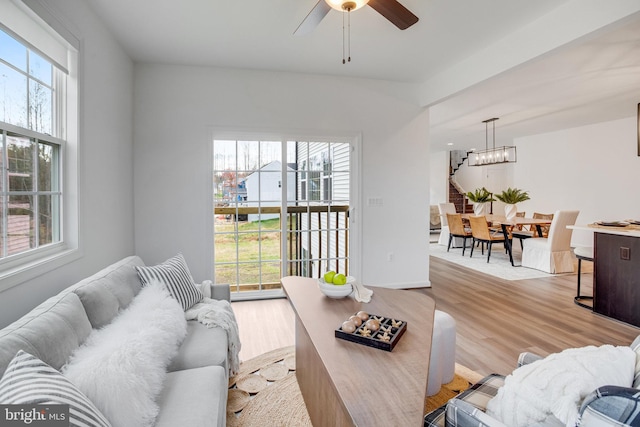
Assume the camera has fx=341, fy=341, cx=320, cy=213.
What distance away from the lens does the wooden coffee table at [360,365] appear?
1.08m

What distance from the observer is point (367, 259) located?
14.3 feet

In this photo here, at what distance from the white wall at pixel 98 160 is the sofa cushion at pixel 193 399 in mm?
911

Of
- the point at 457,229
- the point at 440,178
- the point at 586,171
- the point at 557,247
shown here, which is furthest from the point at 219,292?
the point at 440,178

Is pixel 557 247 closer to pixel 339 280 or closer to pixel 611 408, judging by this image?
pixel 339 280

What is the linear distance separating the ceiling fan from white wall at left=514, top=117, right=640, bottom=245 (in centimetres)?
687

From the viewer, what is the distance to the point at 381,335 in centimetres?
149

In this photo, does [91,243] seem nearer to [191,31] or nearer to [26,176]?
[26,176]

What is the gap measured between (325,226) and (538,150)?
6.92 metres

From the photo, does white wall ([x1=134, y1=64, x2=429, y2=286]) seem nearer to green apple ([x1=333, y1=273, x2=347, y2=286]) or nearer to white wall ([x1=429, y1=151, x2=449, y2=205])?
green apple ([x1=333, y1=273, x2=347, y2=286])

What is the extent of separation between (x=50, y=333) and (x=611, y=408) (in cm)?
174

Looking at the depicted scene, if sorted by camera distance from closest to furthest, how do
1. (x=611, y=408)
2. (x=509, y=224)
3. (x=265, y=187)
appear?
(x=611, y=408) → (x=265, y=187) → (x=509, y=224)

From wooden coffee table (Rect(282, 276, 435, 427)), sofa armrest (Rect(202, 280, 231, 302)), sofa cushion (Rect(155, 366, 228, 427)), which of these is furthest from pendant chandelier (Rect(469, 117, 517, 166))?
sofa cushion (Rect(155, 366, 228, 427))

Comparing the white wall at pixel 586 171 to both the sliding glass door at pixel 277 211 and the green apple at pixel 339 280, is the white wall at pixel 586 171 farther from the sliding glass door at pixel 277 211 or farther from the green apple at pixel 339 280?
the green apple at pixel 339 280

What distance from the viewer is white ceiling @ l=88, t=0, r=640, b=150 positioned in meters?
2.65
